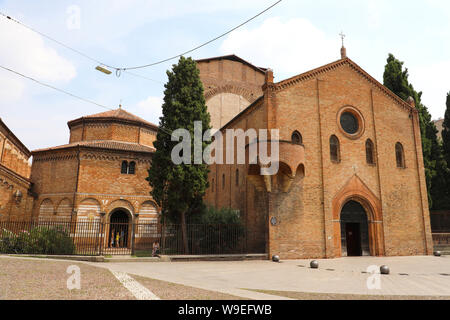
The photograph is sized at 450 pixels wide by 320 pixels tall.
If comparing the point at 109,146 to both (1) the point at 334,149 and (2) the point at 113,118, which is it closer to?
(2) the point at 113,118

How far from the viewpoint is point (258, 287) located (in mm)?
7945

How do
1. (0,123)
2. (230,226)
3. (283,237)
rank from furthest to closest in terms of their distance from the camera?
(0,123) → (230,226) → (283,237)

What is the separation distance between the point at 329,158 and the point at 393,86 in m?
14.5

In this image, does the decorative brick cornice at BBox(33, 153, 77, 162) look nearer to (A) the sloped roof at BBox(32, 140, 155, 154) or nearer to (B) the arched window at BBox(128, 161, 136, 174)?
(A) the sloped roof at BBox(32, 140, 155, 154)

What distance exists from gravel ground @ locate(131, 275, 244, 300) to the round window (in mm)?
14512

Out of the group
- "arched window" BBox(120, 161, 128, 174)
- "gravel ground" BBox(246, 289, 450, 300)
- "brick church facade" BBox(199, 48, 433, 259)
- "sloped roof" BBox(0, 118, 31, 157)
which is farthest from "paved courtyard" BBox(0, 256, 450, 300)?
"sloped roof" BBox(0, 118, 31, 157)

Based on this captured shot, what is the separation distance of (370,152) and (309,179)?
17.1 ft

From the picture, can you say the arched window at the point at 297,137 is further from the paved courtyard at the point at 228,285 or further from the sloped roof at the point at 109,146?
the sloped roof at the point at 109,146

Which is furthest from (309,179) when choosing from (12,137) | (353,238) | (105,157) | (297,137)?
(12,137)

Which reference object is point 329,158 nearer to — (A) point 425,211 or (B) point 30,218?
(A) point 425,211

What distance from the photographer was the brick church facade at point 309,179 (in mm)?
15828

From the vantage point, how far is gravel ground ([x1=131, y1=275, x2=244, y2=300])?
6.29 metres
